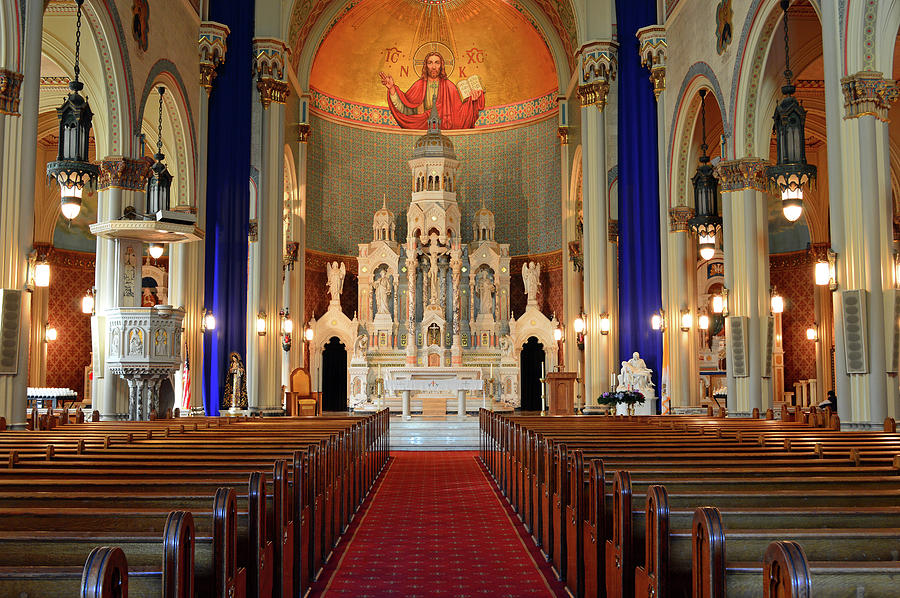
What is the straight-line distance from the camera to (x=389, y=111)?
32.9 metres

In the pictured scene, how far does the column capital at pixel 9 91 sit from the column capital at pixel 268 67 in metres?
12.3

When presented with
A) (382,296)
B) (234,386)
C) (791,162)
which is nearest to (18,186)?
(234,386)

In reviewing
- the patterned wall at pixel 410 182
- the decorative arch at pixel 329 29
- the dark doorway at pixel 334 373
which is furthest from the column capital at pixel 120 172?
the dark doorway at pixel 334 373

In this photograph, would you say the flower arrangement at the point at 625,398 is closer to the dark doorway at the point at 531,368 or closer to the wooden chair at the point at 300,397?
the wooden chair at the point at 300,397

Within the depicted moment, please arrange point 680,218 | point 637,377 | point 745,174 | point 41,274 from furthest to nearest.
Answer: point 680,218 < point 637,377 < point 745,174 < point 41,274

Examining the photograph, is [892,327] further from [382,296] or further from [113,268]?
[382,296]

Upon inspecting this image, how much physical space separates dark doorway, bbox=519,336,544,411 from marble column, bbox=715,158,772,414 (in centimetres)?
1486

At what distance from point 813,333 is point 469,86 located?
15.2m

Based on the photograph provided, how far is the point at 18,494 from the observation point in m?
4.09

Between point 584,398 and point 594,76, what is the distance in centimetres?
867

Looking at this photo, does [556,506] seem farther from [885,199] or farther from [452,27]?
[452,27]

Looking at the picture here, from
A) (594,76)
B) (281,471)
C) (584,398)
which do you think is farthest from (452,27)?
(281,471)

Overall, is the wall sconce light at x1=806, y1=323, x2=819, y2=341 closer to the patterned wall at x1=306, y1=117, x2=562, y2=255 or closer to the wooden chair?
the patterned wall at x1=306, y1=117, x2=562, y2=255

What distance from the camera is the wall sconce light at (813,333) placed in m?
26.5
